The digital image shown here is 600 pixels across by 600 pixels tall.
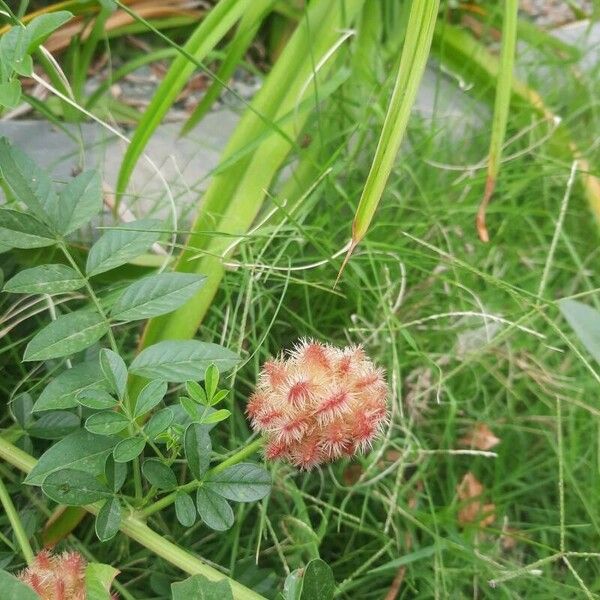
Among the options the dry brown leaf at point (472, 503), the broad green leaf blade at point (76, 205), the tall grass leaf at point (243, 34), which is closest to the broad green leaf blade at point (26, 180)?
the broad green leaf blade at point (76, 205)

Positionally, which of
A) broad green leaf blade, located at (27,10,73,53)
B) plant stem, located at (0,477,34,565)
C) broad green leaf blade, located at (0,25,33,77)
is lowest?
plant stem, located at (0,477,34,565)

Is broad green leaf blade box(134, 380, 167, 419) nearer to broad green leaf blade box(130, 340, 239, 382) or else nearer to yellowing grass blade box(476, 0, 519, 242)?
broad green leaf blade box(130, 340, 239, 382)

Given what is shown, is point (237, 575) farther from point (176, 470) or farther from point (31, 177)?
point (31, 177)

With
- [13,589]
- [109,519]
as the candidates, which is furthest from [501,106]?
[13,589]

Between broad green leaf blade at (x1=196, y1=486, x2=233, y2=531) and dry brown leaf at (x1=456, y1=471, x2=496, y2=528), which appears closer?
broad green leaf blade at (x1=196, y1=486, x2=233, y2=531)

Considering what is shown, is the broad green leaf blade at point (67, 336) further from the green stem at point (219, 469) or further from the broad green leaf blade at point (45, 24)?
the broad green leaf blade at point (45, 24)

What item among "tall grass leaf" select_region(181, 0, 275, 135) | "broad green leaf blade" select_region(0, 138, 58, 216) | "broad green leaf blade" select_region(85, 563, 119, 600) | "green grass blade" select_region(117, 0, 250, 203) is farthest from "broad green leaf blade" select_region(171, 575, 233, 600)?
"tall grass leaf" select_region(181, 0, 275, 135)
